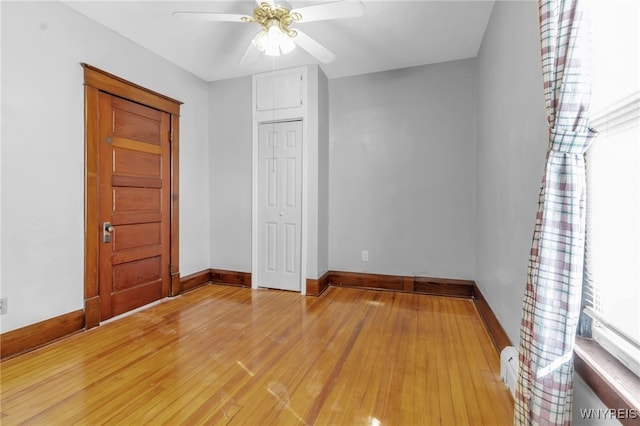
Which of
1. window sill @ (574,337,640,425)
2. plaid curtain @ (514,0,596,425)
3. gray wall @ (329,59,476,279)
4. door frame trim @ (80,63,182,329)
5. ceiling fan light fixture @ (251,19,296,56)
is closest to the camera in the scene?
window sill @ (574,337,640,425)

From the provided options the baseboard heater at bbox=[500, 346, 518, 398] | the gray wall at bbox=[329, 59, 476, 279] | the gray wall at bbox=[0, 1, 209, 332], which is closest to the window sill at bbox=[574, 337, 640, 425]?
the baseboard heater at bbox=[500, 346, 518, 398]

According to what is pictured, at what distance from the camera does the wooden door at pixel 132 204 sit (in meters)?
2.68

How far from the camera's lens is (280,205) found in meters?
3.66

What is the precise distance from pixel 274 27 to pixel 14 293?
2.68 meters

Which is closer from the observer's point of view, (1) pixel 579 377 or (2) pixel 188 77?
(1) pixel 579 377

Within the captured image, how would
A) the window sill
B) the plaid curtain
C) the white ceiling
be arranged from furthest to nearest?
the white ceiling, the plaid curtain, the window sill

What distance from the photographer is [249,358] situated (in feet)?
6.65

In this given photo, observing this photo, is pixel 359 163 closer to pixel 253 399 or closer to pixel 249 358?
pixel 249 358

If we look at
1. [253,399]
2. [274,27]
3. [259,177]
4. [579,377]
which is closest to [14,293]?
[253,399]

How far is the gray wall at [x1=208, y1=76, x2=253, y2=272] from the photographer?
3791 mm

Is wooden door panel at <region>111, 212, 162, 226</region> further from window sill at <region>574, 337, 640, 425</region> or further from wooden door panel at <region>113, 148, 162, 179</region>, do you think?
window sill at <region>574, 337, 640, 425</region>

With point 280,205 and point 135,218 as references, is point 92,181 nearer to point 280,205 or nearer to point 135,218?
point 135,218

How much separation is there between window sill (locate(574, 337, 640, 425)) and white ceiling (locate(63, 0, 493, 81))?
2.52 meters

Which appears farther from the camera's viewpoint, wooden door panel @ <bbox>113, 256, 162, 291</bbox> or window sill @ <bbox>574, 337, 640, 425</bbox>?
wooden door panel @ <bbox>113, 256, 162, 291</bbox>
